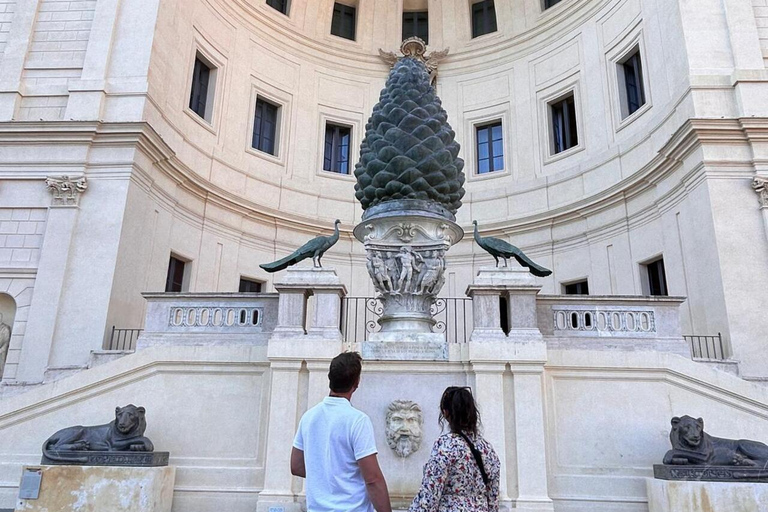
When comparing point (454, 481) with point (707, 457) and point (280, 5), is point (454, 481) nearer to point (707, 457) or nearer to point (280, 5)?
point (707, 457)

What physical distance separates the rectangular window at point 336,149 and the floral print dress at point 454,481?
18.5 metres

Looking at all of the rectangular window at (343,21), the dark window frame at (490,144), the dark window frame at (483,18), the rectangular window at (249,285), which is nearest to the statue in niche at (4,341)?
the rectangular window at (249,285)

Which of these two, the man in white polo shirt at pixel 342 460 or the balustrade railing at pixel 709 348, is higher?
the balustrade railing at pixel 709 348

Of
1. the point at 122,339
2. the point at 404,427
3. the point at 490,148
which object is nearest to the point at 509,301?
the point at 404,427

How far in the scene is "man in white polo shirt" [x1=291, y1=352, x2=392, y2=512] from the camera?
2.91 metres

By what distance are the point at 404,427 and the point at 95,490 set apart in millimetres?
3843

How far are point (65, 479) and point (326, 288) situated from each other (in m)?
3.97

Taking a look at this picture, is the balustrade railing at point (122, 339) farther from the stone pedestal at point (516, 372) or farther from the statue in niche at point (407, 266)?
the stone pedestal at point (516, 372)

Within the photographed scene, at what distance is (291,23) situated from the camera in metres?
20.8

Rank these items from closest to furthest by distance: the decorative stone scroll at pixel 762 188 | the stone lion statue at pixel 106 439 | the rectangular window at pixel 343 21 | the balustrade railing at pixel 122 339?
1. the stone lion statue at pixel 106 439
2. the decorative stone scroll at pixel 762 188
3. the balustrade railing at pixel 122 339
4. the rectangular window at pixel 343 21

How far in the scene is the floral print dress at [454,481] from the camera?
3.05m

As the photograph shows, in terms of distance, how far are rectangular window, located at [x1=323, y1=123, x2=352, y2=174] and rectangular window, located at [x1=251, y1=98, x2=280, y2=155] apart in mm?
1977

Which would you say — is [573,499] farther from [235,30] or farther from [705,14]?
[235,30]

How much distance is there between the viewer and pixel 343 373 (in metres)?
3.09
